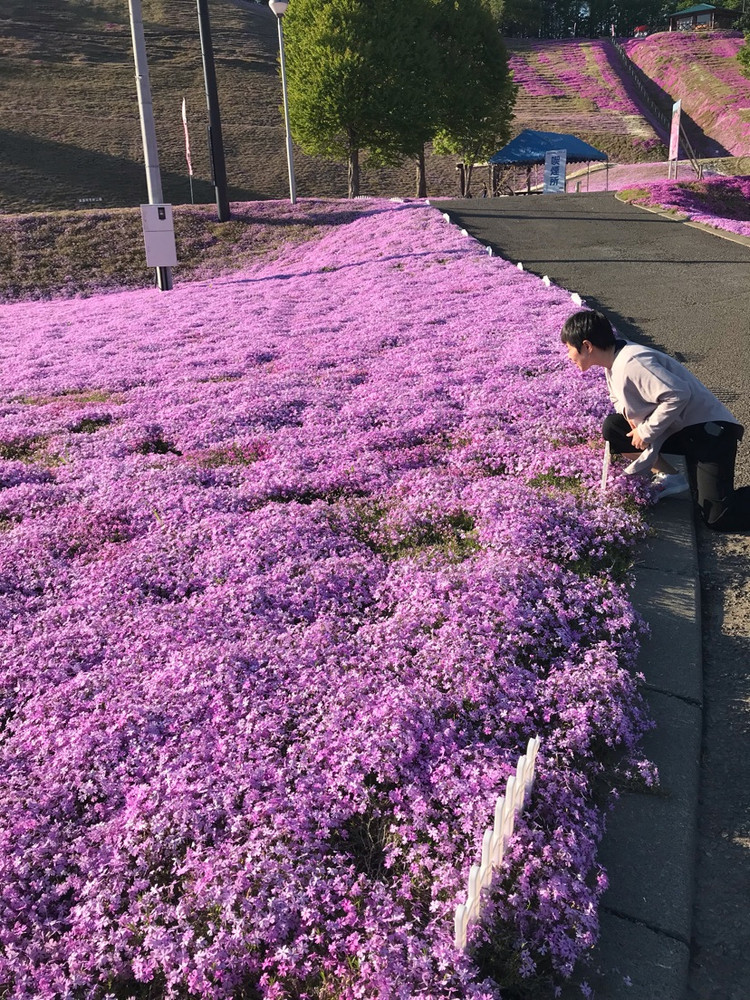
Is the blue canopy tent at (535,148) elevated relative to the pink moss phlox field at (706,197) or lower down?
elevated

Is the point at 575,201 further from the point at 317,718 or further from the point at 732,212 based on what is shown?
the point at 317,718

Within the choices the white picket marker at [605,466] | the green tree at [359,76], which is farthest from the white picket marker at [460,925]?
the green tree at [359,76]

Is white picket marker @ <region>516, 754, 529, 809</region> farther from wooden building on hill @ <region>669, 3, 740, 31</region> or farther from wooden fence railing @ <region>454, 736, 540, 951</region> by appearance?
wooden building on hill @ <region>669, 3, 740, 31</region>

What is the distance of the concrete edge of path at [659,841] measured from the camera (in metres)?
2.78

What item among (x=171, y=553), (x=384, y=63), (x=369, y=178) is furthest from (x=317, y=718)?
(x=369, y=178)

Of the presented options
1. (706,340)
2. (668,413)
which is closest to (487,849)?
(668,413)

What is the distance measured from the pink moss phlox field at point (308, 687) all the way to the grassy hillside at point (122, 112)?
46048mm

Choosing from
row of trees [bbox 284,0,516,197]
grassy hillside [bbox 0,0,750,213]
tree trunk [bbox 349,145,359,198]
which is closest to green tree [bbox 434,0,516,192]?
row of trees [bbox 284,0,516,197]

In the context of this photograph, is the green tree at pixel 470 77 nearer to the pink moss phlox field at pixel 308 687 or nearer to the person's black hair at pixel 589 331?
the pink moss phlox field at pixel 308 687

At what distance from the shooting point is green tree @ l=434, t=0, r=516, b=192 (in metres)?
43.1

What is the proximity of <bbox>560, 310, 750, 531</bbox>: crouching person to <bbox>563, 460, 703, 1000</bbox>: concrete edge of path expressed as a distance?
105 cm

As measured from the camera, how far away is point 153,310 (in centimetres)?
1753

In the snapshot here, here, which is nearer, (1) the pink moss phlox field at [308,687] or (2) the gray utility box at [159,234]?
(1) the pink moss phlox field at [308,687]

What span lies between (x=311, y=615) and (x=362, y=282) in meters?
14.3
